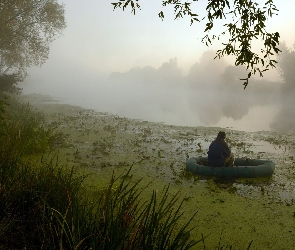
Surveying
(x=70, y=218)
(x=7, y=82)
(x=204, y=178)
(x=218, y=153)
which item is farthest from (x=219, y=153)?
(x=7, y=82)

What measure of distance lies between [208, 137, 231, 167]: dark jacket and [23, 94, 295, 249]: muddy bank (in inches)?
29.1

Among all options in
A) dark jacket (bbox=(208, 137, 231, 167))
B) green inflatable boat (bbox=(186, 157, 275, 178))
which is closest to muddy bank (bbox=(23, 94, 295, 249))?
green inflatable boat (bbox=(186, 157, 275, 178))

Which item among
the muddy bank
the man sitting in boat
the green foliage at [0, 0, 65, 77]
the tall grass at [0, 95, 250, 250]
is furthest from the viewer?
the green foliage at [0, 0, 65, 77]

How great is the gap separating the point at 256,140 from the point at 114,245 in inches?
618

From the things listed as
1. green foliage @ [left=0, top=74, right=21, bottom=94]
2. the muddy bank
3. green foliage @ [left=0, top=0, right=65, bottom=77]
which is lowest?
the muddy bank

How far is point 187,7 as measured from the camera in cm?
477

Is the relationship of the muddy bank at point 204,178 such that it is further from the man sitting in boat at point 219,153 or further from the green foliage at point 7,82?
the green foliage at point 7,82

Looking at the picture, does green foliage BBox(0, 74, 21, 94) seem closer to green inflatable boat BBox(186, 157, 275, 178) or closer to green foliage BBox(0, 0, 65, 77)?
green foliage BBox(0, 0, 65, 77)

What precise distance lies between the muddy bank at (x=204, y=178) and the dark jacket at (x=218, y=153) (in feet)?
2.43

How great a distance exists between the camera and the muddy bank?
5.32 meters

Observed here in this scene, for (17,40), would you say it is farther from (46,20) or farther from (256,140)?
(256,140)

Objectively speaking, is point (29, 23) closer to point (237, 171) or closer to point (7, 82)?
point (7, 82)

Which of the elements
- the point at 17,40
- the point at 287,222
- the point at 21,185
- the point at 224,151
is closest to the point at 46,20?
the point at 17,40

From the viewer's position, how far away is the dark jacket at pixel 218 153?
8.79 metres
